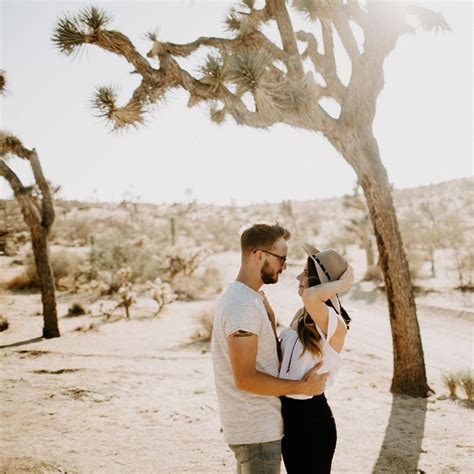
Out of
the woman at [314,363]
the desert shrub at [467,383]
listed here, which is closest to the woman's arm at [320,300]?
the woman at [314,363]

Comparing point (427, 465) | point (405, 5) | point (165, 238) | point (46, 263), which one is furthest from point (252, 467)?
point (165, 238)

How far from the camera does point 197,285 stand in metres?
13.9

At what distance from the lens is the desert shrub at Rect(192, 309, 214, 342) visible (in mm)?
8250

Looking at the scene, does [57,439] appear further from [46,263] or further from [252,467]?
[46,263]

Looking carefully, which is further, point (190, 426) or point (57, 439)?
point (190, 426)

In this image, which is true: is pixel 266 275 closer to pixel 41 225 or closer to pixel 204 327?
pixel 204 327

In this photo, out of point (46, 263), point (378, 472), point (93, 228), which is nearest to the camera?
point (378, 472)

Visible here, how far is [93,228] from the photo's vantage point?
93.6 feet

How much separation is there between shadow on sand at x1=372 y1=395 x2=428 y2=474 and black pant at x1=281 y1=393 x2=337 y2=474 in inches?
77.9

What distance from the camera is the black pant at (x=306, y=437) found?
6.27 ft

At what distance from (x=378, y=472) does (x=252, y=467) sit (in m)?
2.21

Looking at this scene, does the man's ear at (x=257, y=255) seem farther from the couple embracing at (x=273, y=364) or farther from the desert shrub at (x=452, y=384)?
the desert shrub at (x=452, y=384)

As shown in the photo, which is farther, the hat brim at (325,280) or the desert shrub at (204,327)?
the desert shrub at (204,327)

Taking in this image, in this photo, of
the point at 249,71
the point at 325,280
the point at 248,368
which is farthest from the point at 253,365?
the point at 249,71
